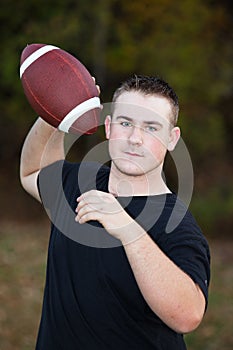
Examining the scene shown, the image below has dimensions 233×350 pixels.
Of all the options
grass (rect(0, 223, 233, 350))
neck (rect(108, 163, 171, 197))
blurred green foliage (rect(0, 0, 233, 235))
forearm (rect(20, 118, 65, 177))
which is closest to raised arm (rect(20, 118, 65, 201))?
forearm (rect(20, 118, 65, 177))

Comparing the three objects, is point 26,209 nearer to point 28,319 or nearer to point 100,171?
point 28,319

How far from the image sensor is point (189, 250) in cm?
233

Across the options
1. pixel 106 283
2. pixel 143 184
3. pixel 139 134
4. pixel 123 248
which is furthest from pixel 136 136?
pixel 106 283

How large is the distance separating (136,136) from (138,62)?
1136 centimetres

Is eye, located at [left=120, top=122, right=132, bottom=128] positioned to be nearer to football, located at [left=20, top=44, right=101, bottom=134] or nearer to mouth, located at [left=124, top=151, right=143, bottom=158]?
mouth, located at [left=124, top=151, right=143, bottom=158]

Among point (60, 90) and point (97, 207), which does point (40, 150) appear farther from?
point (97, 207)

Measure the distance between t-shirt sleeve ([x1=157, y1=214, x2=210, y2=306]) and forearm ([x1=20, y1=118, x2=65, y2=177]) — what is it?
81 centimetres

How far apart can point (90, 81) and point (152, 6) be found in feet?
36.9

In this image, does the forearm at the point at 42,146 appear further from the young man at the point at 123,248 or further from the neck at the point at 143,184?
the neck at the point at 143,184

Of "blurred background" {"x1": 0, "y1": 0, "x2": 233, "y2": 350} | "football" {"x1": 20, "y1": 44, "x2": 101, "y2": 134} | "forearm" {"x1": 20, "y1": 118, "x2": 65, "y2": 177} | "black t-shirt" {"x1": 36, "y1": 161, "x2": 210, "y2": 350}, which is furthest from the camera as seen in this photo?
"blurred background" {"x1": 0, "y1": 0, "x2": 233, "y2": 350}

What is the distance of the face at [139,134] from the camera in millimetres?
2531

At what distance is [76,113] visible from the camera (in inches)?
113

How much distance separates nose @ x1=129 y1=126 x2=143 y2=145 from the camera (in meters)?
2.51

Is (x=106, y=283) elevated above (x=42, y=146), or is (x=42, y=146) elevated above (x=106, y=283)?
(x=42, y=146)
